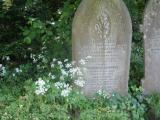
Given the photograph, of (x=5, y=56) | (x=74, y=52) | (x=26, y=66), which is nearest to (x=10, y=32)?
(x=5, y=56)

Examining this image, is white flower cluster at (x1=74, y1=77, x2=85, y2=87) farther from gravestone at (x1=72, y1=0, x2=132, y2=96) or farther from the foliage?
gravestone at (x1=72, y1=0, x2=132, y2=96)

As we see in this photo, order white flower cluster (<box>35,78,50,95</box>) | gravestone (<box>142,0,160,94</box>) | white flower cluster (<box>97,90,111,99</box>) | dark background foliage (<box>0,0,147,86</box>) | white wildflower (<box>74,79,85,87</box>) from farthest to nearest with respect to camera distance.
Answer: dark background foliage (<box>0,0,147,86</box>), gravestone (<box>142,0,160,94</box>), white flower cluster (<box>97,90,111,99</box>), white wildflower (<box>74,79,85,87</box>), white flower cluster (<box>35,78,50,95</box>)

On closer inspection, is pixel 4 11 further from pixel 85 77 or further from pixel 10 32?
pixel 85 77

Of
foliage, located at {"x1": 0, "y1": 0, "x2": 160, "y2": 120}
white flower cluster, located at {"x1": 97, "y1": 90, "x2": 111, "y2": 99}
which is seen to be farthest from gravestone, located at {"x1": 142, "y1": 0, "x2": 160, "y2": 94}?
white flower cluster, located at {"x1": 97, "y1": 90, "x2": 111, "y2": 99}

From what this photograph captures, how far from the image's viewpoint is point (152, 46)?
16.4ft

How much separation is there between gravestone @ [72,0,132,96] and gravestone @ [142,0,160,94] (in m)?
0.29

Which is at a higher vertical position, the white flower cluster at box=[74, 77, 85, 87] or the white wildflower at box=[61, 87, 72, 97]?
the white flower cluster at box=[74, 77, 85, 87]

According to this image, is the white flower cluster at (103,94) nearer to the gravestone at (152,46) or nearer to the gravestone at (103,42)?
the gravestone at (103,42)

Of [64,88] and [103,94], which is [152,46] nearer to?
[103,94]

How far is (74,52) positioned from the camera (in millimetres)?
4805

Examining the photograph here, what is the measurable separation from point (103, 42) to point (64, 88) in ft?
2.22

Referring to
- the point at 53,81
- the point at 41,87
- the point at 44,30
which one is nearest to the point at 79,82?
the point at 53,81

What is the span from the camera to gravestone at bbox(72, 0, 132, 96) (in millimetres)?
4660

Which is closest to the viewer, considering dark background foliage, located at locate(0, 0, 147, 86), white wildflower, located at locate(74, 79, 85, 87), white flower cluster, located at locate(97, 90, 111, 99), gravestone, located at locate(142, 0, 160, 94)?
white wildflower, located at locate(74, 79, 85, 87)
